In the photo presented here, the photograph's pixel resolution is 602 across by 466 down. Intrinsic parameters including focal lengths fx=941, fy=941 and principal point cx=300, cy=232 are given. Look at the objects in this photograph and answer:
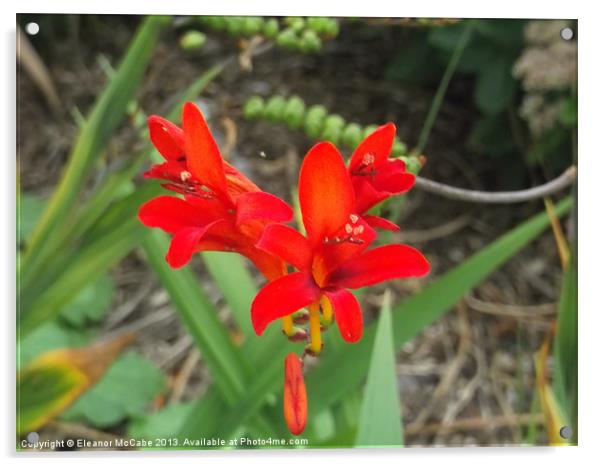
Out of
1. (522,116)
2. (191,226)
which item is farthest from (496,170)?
(191,226)

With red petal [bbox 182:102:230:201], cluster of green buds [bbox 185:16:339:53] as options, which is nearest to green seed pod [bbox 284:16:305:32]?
cluster of green buds [bbox 185:16:339:53]

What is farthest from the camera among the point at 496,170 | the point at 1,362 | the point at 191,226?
the point at 496,170

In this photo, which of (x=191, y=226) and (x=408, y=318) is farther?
(x=408, y=318)

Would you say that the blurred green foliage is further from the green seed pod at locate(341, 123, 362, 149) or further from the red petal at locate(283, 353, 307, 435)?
the red petal at locate(283, 353, 307, 435)

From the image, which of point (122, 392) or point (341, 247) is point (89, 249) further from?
point (341, 247)

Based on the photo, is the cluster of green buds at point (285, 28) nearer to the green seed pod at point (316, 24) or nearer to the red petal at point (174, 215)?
the green seed pod at point (316, 24)
